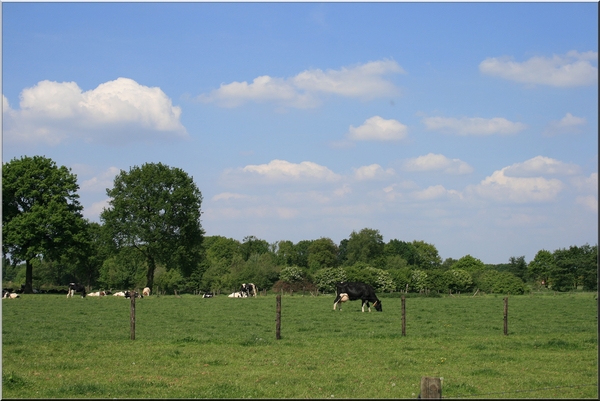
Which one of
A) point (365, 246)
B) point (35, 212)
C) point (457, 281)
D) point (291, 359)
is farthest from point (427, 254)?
point (291, 359)

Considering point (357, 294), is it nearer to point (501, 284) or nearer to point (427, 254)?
point (501, 284)

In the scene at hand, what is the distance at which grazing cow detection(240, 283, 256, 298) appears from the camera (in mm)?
55950

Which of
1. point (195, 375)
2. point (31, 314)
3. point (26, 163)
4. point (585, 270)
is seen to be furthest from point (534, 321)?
point (585, 270)

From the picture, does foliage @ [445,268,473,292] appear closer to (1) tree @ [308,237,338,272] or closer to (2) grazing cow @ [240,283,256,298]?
(2) grazing cow @ [240,283,256,298]

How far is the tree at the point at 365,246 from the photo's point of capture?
380 feet

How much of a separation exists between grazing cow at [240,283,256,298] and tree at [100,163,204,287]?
8813 mm

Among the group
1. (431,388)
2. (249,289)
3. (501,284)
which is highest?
(431,388)

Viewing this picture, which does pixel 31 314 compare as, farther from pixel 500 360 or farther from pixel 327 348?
pixel 500 360

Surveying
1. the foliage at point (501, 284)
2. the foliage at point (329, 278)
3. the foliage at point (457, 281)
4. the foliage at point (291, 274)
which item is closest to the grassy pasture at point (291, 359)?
the foliage at point (501, 284)

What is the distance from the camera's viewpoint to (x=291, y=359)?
47.8ft

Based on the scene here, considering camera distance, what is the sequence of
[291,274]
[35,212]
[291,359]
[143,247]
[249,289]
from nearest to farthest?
[291,359] < [35,212] < [249,289] < [143,247] < [291,274]

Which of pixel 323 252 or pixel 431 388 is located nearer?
pixel 431 388

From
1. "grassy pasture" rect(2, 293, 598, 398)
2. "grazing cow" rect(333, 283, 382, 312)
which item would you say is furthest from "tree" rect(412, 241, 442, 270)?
"grassy pasture" rect(2, 293, 598, 398)

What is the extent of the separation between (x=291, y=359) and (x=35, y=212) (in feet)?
142
